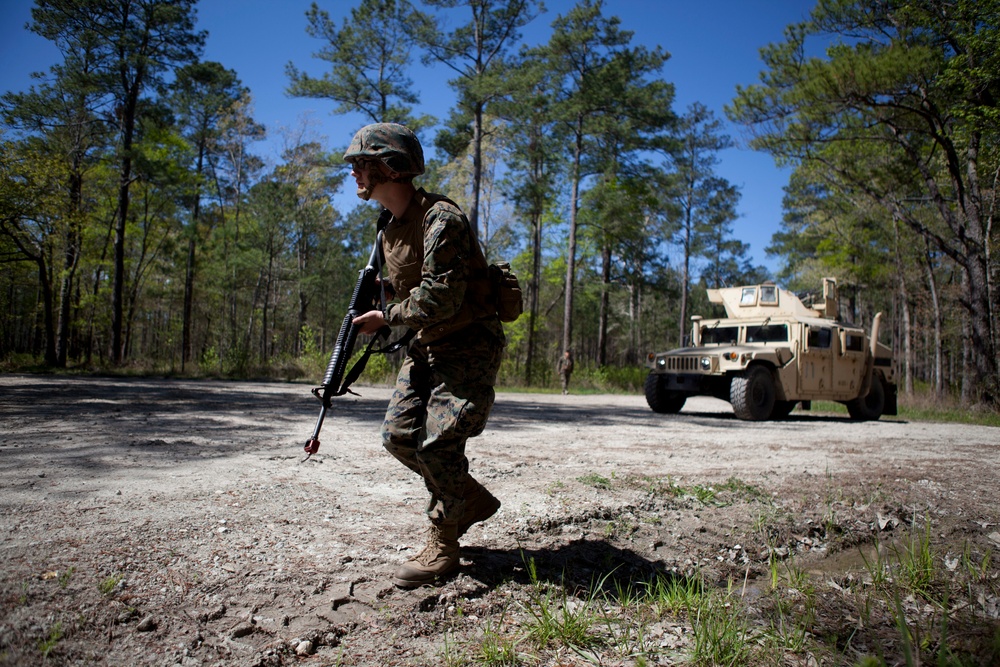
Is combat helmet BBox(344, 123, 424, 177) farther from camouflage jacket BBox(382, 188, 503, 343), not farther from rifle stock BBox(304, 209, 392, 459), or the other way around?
rifle stock BBox(304, 209, 392, 459)

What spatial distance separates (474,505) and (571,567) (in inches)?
22.4

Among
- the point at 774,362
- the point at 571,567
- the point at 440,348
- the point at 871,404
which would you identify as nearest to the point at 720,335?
the point at 774,362

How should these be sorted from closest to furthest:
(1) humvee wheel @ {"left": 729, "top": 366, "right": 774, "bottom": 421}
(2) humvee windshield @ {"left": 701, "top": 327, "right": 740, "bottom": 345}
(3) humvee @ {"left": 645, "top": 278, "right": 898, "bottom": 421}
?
(1) humvee wheel @ {"left": 729, "top": 366, "right": 774, "bottom": 421}
(3) humvee @ {"left": 645, "top": 278, "right": 898, "bottom": 421}
(2) humvee windshield @ {"left": 701, "top": 327, "right": 740, "bottom": 345}

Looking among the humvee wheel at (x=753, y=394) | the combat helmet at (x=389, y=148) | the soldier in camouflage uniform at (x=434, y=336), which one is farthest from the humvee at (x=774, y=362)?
the combat helmet at (x=389, y=148)

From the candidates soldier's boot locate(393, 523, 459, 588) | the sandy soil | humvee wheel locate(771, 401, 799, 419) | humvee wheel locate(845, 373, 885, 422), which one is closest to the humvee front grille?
humvee wheel locate(771, 401, 799, 419)

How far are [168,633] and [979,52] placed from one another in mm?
17373

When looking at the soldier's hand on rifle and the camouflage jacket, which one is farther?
the soldier's hand on rifle

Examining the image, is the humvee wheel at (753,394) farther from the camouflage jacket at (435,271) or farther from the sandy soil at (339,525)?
the camouflage jacket at (435,271)

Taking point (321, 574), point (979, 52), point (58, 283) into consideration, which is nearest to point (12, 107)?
point (58, 283)

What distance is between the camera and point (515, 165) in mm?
26156

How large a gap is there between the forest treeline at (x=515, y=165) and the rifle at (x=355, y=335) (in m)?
14.6

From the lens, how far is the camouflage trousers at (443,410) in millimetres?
→ 2332

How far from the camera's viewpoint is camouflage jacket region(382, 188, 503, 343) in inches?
88.6

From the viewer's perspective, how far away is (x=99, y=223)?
24250 millimetres
